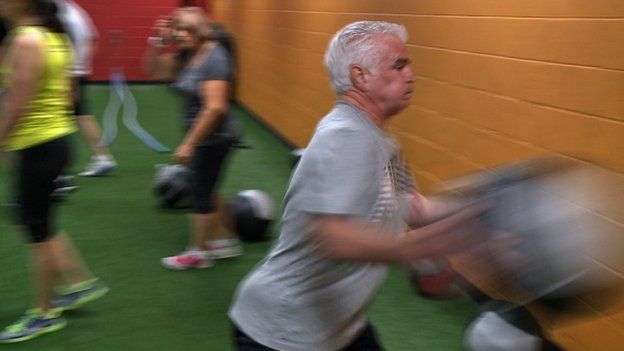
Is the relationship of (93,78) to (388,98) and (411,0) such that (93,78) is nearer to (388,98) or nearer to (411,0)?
(411,0)

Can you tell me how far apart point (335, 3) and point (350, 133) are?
15.3 feet

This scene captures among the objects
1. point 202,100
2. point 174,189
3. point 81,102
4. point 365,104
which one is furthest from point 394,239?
point 81,102

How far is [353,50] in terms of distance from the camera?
1.66m

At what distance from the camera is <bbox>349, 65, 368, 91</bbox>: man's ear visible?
167 cm

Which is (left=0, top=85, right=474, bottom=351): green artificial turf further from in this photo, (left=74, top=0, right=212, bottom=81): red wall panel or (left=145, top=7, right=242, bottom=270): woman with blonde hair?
(left=74, top=0, right=212, bottom=81): red wall panel

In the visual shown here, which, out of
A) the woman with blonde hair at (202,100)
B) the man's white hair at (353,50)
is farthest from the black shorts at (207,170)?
the man's white hair at (353,50)

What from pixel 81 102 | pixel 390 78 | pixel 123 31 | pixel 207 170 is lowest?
pixel 123 31

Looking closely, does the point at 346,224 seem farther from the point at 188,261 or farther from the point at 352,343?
the point at 188,261

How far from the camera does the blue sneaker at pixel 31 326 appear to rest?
3307 millimetres

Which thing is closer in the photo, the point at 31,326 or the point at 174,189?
the point at 31,326

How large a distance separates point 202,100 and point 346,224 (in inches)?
94.6

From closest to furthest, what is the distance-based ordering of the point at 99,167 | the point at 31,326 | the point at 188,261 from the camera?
the point at 31,326 → the point at 188,261 → the point at 99,167

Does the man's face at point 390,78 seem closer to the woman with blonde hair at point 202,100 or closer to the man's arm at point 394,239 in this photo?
the man's arm at point 394,239

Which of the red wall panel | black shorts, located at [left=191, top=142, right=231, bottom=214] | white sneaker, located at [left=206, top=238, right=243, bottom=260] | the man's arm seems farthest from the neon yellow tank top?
the red wall panel
